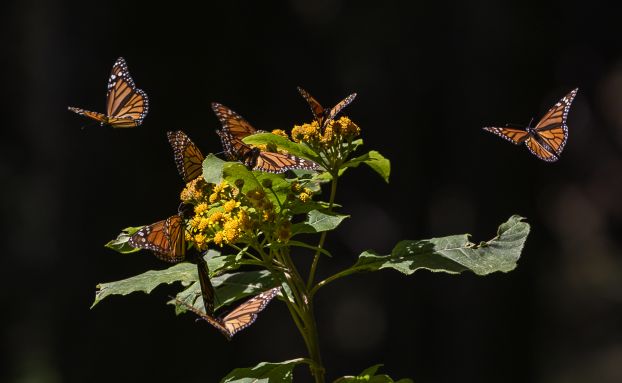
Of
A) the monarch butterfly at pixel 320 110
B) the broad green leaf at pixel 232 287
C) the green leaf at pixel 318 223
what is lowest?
the broad green leaf at pixel 232 287

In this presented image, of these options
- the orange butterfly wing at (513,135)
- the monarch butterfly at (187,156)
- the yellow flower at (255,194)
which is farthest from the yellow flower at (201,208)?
the orange butterfly wing at (513,135)

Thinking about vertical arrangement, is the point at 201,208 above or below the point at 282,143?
below

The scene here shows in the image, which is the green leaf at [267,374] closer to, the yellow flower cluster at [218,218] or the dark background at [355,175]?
the yellow flower cluster at [218,218]

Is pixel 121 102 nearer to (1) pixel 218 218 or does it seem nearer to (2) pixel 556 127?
(1) pixel 218 218

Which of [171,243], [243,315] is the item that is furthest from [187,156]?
[243,315]

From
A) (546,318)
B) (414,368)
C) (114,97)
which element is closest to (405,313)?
(414,368)

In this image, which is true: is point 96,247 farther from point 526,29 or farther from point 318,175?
point 318,175
